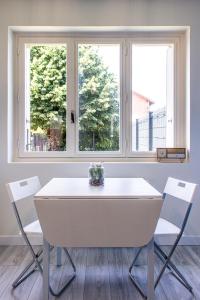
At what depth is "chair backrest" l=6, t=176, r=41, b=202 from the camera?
85.2 inches

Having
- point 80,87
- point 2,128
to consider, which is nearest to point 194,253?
point 80,87

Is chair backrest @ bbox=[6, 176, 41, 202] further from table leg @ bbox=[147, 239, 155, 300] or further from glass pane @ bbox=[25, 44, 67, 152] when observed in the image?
table leg @ bbox=[147, 239, 155, 300]

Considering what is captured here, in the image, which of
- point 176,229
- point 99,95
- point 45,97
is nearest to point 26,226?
point 176,229

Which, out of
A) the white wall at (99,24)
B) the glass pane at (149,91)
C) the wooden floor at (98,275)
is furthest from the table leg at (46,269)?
the glass pane at (149,91)

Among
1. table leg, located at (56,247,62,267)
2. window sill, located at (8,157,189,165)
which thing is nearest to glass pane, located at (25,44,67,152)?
window sill, located at (8,157,189,165)

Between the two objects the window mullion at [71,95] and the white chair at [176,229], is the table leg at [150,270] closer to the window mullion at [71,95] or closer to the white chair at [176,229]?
the white chair at [176,229]

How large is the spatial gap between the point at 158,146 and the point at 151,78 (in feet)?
2.39

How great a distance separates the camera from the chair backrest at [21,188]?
85.2 inches

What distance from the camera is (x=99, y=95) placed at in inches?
125

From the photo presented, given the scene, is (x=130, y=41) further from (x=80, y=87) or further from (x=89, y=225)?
(x=89, y=225)

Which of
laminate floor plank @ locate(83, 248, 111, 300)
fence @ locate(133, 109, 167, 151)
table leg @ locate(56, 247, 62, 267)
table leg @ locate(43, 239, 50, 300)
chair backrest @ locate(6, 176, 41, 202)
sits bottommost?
laminate floor plank @ locate(83, 248, 111, 300)

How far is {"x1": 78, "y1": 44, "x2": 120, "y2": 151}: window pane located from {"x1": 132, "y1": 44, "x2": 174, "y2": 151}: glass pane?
0.63 ft

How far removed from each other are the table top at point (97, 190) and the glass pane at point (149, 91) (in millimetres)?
877

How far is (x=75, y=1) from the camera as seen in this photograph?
2.92 metres
